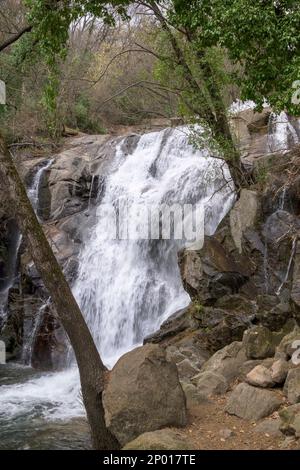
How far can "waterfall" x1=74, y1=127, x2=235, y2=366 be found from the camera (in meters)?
13.4

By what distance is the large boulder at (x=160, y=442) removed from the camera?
5.75 meters

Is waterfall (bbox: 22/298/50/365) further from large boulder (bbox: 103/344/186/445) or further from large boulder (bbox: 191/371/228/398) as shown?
large boulder (bbox: 103/344/186/445)

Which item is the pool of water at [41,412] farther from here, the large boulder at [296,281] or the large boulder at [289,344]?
the large boulder at [296,281]

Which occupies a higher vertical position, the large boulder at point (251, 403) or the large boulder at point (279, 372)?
the large boulder at point (279, 372)

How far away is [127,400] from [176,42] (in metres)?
9.32

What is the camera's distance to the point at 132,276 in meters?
14.5

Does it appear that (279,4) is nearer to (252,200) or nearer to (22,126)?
(252,200)

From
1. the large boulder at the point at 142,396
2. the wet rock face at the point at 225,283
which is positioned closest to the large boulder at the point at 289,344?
the large boulder at the point at 142,396

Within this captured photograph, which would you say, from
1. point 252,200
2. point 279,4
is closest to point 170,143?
point 252,200

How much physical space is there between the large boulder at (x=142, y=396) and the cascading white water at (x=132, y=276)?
11.8ft

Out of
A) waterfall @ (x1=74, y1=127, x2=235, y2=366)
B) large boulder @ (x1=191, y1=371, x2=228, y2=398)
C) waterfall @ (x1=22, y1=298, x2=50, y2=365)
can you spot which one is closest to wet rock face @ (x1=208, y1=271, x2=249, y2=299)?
waterfall @ (x1=74, y1=127, x2=235, y2=366)

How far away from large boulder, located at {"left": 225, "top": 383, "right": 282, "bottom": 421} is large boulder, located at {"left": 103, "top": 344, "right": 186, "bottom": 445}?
75 centimetres

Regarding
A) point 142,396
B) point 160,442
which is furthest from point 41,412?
point 160,442
